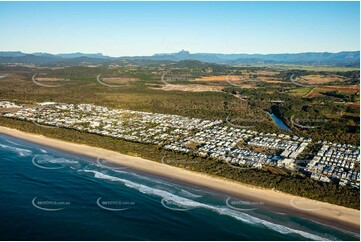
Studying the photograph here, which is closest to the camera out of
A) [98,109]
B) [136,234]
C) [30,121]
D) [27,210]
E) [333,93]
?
[136,234]

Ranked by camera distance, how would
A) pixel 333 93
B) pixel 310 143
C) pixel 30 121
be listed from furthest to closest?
pixel 333 93
pixel 30 121
pixel 310 143

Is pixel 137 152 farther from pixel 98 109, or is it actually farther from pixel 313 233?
pixel 98 109

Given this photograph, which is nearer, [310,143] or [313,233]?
[313,233]

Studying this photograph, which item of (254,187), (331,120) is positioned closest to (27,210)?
(254,187)

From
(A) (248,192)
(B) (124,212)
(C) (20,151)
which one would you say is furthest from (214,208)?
(C) (20,151)

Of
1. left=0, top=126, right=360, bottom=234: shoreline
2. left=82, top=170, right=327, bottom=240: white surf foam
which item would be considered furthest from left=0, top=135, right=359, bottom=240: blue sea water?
left=0, top=126, right=360, bottom=234: shoreline
